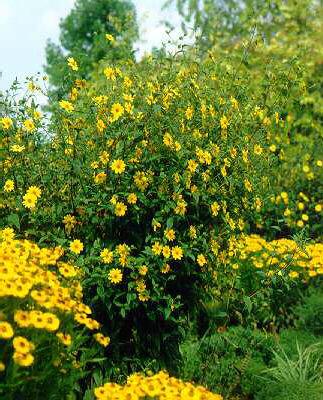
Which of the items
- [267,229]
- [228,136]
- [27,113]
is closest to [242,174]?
[228,136]

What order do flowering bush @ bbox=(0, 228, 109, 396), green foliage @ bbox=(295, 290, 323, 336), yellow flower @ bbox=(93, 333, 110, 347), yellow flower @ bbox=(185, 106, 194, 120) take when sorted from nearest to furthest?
flowering bush @ bbox=(0, 228, 109, 396)
yellow flower @ bbox=(93, 333, 110, 347)
yellow flower @ bbox=(185, 106, 194, 120)
green foliage @ bbox=(295, 290, 323, 336)

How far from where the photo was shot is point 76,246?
3834 mm

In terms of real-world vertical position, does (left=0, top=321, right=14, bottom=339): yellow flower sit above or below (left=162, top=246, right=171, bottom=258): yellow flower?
below

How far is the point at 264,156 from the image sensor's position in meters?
4.88

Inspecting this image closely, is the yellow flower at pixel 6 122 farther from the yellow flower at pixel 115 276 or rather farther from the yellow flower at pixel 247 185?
the yellow flower at pixel 247 185

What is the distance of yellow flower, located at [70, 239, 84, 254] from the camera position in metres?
3.80

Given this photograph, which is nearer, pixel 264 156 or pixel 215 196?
pixel 215 196

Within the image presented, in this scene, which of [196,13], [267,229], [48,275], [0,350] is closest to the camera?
[0,350]

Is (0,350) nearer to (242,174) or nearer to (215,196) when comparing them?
(215,196)

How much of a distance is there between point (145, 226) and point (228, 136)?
0.79m

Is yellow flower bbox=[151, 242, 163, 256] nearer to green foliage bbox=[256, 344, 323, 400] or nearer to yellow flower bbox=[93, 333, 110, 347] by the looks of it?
yellow flower bbox=[93, 333, 110, 347]

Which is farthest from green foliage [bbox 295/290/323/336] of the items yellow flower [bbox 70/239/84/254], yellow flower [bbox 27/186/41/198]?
yellow flower [bbox 27/186/41/198]

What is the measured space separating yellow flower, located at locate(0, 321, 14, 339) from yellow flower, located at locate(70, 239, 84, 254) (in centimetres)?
128

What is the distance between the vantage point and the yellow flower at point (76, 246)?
3803mm
